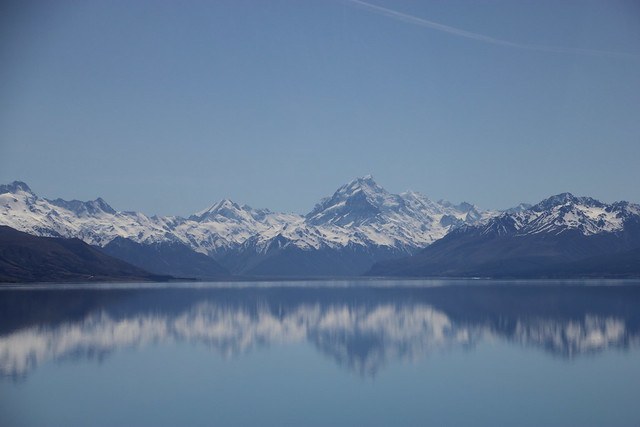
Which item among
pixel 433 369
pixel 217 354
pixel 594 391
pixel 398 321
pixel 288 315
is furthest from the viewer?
pixel 288 315

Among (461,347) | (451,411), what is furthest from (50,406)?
(461,347)

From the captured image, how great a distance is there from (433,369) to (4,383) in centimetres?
3639

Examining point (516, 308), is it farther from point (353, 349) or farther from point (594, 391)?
point (594, 391)

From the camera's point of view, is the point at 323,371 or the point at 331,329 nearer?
the point at 323,371

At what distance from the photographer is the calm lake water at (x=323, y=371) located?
44531 millimetres

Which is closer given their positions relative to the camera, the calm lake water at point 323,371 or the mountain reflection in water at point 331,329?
the calm lake water at point 323,371

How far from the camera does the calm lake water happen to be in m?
44.5

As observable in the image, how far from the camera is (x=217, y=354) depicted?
7281cm

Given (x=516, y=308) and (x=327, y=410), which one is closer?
(x=327, y=410)

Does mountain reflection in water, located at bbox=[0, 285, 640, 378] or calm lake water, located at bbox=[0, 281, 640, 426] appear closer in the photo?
calm lake water, located at bbox=[0, 281, 640, 426]

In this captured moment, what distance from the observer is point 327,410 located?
46.1 meters

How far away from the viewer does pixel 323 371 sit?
204 feet

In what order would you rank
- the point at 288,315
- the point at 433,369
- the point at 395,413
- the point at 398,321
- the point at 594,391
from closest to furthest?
the point at 395,413, the point at 594,391, the point at 433,369, the point at 398,321, the point at 288,315

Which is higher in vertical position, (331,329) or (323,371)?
(331,329)
